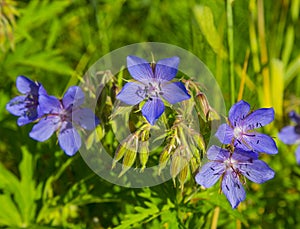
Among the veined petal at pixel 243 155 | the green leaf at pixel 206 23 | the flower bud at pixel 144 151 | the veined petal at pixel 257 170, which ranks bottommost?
the veined petal at pixel 257 170

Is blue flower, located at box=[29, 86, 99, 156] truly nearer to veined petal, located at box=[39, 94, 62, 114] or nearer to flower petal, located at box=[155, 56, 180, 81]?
veined petal, located at box=[39, 94, 62, 114]

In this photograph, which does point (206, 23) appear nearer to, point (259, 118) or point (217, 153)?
point (259, 118)

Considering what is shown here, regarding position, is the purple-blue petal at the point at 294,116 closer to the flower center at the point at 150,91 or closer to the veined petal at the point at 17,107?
the flower center at the point at 150,91

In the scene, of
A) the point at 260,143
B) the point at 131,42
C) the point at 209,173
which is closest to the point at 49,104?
the point at 209,173

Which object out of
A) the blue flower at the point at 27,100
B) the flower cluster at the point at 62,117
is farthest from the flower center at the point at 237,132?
the blue flower at the point at 27,100

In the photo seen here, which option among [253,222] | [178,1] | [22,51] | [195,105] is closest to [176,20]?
[178,1]

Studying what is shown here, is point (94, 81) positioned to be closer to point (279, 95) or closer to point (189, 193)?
point (189, 193)
